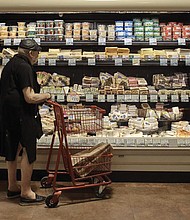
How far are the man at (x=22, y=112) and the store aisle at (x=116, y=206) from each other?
0.81 feet

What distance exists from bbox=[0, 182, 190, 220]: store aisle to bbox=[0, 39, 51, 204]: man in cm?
25

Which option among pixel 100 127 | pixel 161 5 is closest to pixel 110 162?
pixel 100 127

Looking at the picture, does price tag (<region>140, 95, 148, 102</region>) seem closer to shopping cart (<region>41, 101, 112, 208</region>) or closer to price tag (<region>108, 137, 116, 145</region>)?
price tag (<region>108, 137, 116, 145</region>)

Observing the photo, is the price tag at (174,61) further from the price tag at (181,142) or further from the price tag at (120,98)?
the price tag at (181,142)

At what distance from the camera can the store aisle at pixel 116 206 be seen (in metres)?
3.37

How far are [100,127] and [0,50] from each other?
187 centimetres

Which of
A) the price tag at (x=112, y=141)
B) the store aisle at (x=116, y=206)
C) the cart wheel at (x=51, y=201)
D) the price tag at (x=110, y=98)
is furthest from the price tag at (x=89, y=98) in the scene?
the cart wheel at (x=51, y=201)

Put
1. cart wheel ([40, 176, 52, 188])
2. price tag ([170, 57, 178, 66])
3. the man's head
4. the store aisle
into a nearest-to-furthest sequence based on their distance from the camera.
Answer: the store aisle, the man's head, cart wheel ([40, 176, 52, 188]), price tag ([170, 57, 178, 66])

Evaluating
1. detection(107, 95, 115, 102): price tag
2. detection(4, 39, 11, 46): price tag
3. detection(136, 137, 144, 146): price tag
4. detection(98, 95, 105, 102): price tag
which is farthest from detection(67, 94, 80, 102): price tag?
detection(4, 39, 11, 46): price tag

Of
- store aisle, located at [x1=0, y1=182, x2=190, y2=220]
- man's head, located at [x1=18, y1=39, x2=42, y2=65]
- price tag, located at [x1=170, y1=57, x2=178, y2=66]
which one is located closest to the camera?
store aisle, located at [x1=0, y1=182, x2=190, y2=220]

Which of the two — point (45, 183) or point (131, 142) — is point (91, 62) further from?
point (45, 183)

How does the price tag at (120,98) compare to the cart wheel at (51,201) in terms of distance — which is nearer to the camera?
the cart wheel at (51,201)

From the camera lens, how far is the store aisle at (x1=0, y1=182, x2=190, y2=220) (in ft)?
11.0

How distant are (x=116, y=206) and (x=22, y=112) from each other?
1315mm
